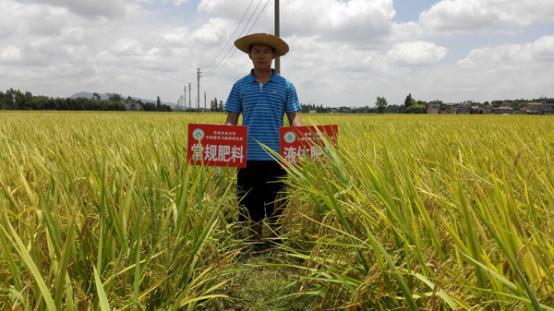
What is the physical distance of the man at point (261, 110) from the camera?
2549 mm

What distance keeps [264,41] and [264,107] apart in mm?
434

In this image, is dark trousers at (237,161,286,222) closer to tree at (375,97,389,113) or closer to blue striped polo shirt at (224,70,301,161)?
blue striped polo shirt at (224,70,301,161)

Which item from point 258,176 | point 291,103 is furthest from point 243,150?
point 291,103

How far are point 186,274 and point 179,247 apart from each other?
0.32 feet

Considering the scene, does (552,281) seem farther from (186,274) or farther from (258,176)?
(258,176)

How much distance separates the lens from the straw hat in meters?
2.48

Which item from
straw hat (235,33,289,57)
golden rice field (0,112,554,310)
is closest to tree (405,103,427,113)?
straw hat (235,33,289,57)

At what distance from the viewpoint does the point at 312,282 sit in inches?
57.6

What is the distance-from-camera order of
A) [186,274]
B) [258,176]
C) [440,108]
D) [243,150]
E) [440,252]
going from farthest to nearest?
[440,108], [258,176], [243,150], [186,274], [440,252]

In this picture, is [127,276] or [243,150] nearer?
[127,276]

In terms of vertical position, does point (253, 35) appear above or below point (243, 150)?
above

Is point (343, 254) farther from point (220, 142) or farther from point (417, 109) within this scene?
point (417, 109)

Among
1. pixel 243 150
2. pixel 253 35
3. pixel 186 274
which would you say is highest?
pixel 253 35

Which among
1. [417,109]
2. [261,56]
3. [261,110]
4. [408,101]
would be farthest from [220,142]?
[408,101]
